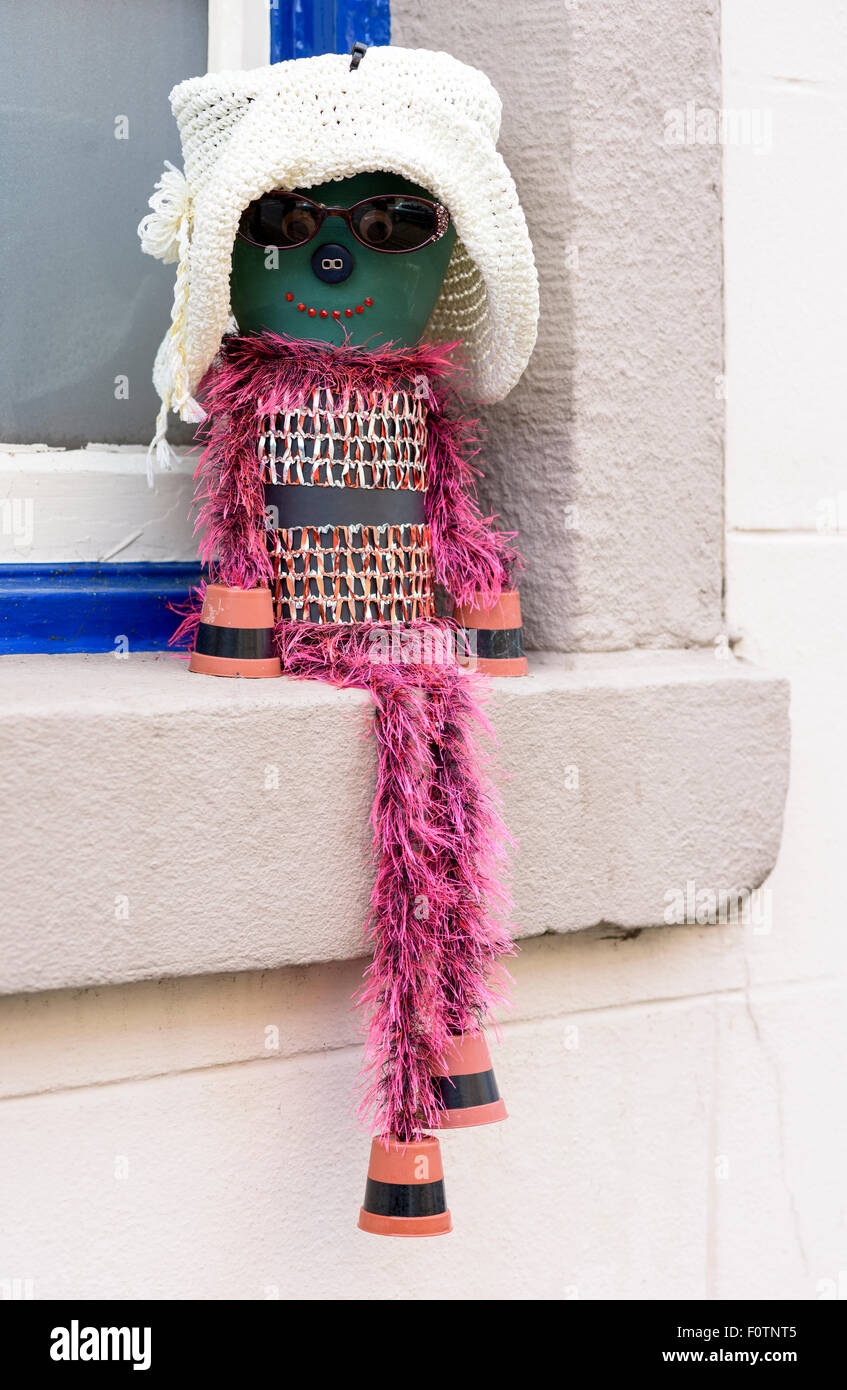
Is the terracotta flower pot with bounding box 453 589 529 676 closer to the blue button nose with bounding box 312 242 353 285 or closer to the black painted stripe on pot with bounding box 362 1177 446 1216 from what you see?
the blue button nose with bounding box 312 242 353 285

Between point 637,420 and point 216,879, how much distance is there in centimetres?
69

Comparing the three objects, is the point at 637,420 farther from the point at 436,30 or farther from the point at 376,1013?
the point at 376,1013

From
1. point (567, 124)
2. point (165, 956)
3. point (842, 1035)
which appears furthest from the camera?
point (842, 1035)

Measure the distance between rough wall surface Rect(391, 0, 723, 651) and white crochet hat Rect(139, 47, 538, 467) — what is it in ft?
0.42

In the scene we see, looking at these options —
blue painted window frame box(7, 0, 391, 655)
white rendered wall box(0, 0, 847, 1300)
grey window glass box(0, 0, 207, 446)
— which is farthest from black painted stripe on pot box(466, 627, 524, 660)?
grey window glass box(0, 0, 207, 446)

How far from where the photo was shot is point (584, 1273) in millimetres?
1501

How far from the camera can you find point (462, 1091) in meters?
1.24

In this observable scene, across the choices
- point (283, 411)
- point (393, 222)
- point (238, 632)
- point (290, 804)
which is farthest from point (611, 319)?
point (290, 804)

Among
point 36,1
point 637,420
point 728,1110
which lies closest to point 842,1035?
point 728,1110

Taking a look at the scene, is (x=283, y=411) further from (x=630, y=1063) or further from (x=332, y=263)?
(x=630, y=1063)

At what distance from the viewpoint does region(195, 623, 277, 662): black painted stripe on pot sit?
1293 millimetres

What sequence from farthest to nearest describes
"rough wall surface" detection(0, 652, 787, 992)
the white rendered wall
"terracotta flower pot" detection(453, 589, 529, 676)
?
"terracotta flower pot" detection(453, 589, 529, 676)
the white rendered wall
"rough wall surface" detection(0, 652, 787, 992)

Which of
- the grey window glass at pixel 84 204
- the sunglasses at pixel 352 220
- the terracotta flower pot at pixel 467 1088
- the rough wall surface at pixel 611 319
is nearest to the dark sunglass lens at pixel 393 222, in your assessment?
the sunglasses at pixel 352 220

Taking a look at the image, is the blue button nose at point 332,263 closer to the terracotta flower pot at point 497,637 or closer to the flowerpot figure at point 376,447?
the flowerpot figure at point 376,447
